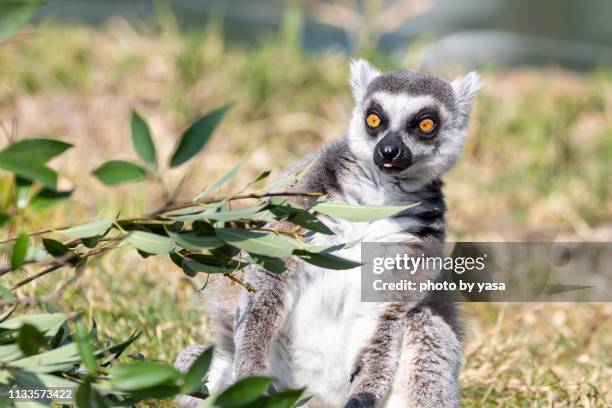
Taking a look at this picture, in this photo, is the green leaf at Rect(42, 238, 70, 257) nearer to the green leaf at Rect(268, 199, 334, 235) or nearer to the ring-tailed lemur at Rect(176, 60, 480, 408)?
the green leaf at Rect(268, 199, 334, 235)

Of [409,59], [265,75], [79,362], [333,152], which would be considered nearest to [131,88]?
[265,75]

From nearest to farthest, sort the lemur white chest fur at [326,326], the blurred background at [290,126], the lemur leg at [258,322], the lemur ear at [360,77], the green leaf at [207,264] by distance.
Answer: the green leaf at [207,264] < the lemur leg at [258,322] < the lemur white chest fur at [326,326] < the lemur ear at [360,77] < the blurred background at [290,126]

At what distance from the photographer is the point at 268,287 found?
123 inches

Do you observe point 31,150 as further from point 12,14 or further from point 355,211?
point 355,211

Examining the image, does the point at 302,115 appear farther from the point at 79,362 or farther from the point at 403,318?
the point at 79,362

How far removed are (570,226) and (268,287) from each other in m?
3.65

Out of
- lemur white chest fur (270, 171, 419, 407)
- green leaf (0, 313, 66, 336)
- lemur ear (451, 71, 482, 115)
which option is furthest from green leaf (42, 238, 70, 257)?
lemur ear (451, 71, 482, 115)

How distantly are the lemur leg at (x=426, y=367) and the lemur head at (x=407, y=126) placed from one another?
0.56 metres

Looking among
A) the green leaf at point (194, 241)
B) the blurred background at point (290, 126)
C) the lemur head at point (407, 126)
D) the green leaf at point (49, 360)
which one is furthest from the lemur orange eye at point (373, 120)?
the green leaf at point (49, 360)

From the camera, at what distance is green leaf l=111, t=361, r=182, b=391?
6.26ft

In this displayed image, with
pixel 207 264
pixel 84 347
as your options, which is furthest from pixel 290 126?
pixel 84 347

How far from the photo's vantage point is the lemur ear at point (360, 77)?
3850mm

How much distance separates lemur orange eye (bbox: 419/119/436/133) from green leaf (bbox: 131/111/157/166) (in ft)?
5.53

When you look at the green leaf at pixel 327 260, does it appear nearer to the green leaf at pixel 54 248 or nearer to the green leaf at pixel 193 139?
the green leaf at pixel 193 139
